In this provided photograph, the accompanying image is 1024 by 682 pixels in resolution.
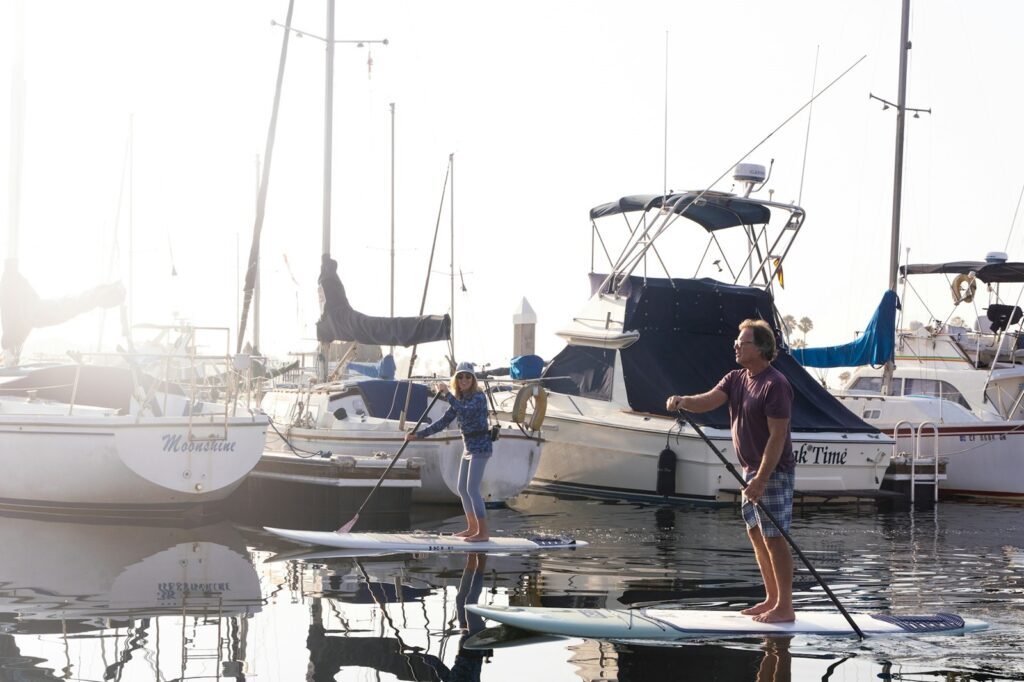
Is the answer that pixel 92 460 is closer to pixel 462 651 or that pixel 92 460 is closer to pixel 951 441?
pixel 462 651

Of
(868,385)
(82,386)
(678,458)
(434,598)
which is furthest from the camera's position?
(868,385)

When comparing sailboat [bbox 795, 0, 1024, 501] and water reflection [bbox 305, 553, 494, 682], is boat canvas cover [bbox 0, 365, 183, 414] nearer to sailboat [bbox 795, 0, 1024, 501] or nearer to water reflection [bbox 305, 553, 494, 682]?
water reflection [bbox 305, 553, 494, 682]

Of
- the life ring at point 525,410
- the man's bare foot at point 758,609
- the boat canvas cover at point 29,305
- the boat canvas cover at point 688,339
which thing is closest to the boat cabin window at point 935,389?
the boat canvas cover at point 688,339

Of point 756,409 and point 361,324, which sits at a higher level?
point 361,324

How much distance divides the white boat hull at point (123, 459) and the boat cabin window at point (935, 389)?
16517 millimetres

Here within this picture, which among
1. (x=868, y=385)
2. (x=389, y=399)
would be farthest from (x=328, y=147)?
(x=868, y=385)

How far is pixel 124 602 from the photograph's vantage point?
9266 mm

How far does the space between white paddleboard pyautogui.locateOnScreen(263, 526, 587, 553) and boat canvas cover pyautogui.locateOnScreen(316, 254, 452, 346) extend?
7.06m

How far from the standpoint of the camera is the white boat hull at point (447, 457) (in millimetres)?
17812

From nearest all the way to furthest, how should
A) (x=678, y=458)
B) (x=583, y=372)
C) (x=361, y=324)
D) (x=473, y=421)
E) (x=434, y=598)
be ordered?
1. (x=434, y=598)
2. (x=473, y=421)
3. (x=678, y=458)
4. (x=361, y=324)
5. (x=583, y=372)

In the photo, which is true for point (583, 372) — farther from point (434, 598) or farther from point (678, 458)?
point (434, 598)

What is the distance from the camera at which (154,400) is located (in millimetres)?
15500

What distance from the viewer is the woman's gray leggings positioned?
12414 millimetres

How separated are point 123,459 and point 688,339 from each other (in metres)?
10.4
